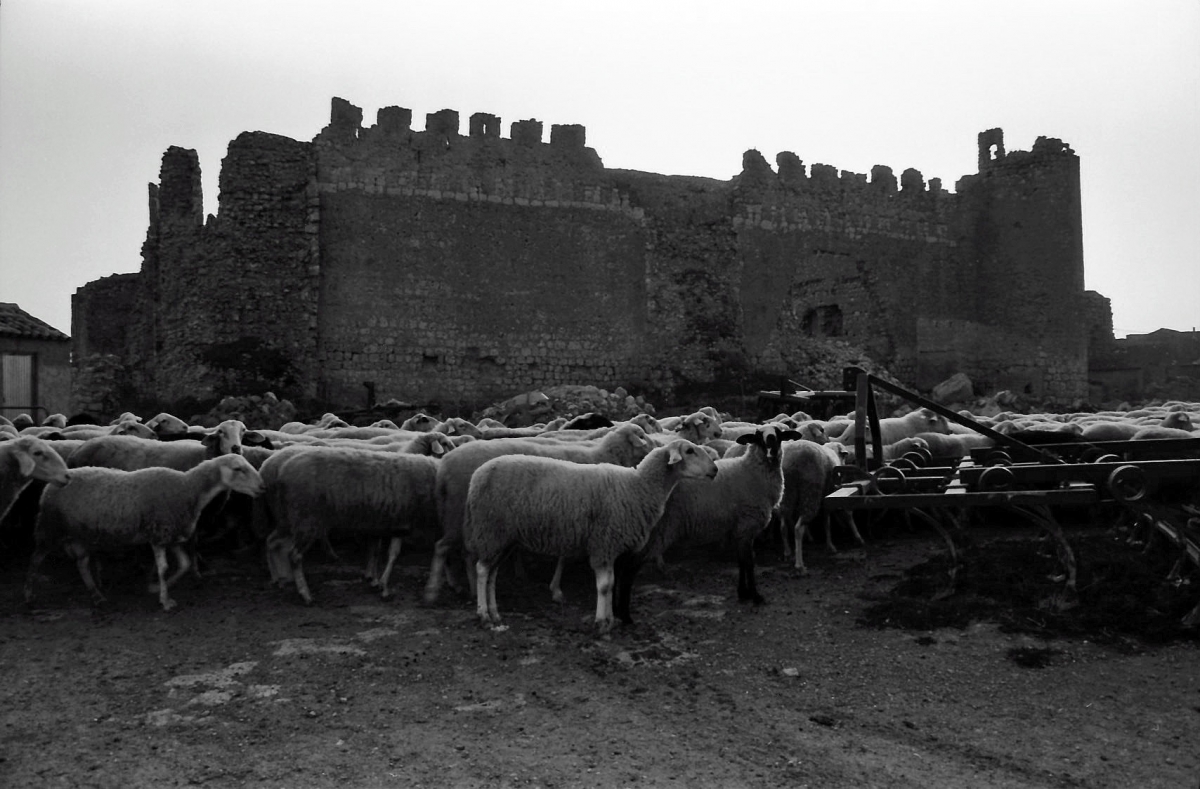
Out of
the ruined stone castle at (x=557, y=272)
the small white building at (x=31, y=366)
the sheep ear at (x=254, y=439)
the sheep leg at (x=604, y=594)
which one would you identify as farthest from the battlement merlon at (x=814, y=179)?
the sheep leg at (x=604, y=594)

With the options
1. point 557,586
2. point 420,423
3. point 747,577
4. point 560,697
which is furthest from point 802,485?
point 420,423

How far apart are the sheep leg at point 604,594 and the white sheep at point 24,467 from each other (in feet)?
14.5

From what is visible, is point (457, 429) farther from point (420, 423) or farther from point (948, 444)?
point (948, 444)

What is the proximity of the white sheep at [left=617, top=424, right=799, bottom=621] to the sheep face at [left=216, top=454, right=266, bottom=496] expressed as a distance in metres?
3.38

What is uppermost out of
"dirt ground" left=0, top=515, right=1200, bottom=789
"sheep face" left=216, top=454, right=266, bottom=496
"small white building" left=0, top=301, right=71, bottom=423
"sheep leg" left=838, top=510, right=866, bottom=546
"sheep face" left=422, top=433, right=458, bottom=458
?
"small white building" left=0, top=301, right=71, bottom=423

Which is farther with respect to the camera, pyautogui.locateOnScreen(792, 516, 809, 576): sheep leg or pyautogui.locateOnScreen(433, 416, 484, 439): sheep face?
pyautogui.locateOnScreen(433, 416, 484, 439): sheep face

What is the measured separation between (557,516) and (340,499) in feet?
6.67

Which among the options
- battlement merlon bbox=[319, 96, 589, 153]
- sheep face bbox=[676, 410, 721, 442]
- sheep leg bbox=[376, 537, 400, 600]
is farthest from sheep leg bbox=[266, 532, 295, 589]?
battlement merlon bbox=[319, 96, 589, 153]

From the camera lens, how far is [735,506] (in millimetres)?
8375

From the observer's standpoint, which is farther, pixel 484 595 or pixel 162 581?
pixel 162 581

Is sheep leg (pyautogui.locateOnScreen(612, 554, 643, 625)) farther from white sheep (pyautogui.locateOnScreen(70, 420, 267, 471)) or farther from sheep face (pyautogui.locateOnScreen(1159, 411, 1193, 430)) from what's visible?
sheep face (pyautogui.locateOnScreen(1159, 411, 1193, 430))

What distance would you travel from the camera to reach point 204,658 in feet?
21.6

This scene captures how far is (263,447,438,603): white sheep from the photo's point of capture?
8.11m

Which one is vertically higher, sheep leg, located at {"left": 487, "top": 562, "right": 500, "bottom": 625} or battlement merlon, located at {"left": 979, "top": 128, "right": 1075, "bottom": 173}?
battlement merlon, located at {"left": 979, "top": 128, "right": 1075, "bottom": 173}
